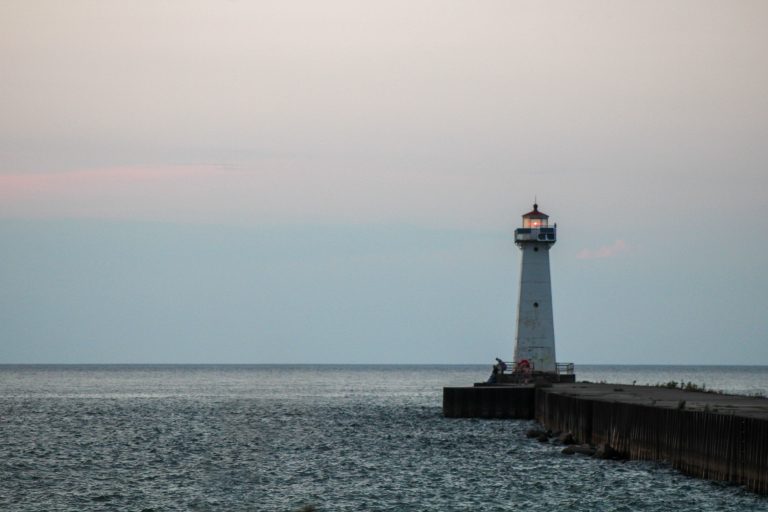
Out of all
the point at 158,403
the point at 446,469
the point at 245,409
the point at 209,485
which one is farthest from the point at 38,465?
the point at 158,403

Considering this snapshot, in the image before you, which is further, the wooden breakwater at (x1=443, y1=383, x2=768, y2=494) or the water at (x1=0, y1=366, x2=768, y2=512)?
the water at (x1=0, y1=366, x2=768, y2=512)

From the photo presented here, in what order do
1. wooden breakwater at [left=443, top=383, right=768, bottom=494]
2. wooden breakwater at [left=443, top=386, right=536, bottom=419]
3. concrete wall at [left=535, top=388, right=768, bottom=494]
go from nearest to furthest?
concrete wall at [left=535, top=388, right=768, bottom=494] < wooden breakwater at [left=443, top=383, right=768, bottom=494] < wooden breakwater at [left=443, top=386, right=536, bottom=419]

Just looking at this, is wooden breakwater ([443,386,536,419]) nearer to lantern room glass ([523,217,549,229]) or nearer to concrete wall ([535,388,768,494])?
lantern room glass ([523,217,549,229])

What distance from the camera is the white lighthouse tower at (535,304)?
210 feet

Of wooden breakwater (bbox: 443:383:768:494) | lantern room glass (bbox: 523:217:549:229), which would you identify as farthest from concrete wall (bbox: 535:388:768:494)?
lantern room glass (bbox: 523:217:549:229)

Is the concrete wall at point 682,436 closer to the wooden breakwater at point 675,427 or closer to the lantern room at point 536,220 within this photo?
the wooden breakwater at point 675,427

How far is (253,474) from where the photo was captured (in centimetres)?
4053

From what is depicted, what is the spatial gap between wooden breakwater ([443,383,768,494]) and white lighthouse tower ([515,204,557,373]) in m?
4.82

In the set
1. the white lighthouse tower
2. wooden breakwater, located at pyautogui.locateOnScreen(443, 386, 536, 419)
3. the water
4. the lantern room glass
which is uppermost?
the lantern room glass

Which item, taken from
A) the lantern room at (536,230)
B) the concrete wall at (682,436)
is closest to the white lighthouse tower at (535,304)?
the lantern room at (536,230)

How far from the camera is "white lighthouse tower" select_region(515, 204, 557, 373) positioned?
64.1 metres

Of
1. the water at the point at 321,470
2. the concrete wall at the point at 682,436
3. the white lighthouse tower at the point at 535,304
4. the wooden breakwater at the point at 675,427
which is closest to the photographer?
the concrete wall at the point at 682,436

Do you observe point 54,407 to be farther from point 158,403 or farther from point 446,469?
point 446,469

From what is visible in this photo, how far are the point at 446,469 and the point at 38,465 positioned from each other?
47.5 ft
